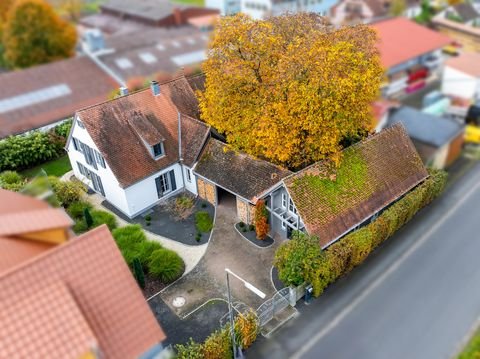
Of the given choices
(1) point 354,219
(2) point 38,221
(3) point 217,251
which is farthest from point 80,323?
(1) point 354,219

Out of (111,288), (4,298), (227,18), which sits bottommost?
(111,288)

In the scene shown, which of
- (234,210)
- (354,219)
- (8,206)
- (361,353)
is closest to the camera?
(8,206)

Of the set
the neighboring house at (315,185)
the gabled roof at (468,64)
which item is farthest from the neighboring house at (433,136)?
the gabled roof at (468,64)

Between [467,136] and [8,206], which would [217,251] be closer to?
[8,206]

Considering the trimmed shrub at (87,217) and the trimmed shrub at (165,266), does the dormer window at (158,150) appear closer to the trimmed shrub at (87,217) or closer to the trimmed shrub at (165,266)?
the trimmed shrub at (87,217)

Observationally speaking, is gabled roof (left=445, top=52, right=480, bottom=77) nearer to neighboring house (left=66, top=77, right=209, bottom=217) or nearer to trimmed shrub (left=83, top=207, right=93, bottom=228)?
neighboring house (left=66, top=77, right=209, bottom=217)

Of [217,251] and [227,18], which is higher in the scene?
[227,18]
